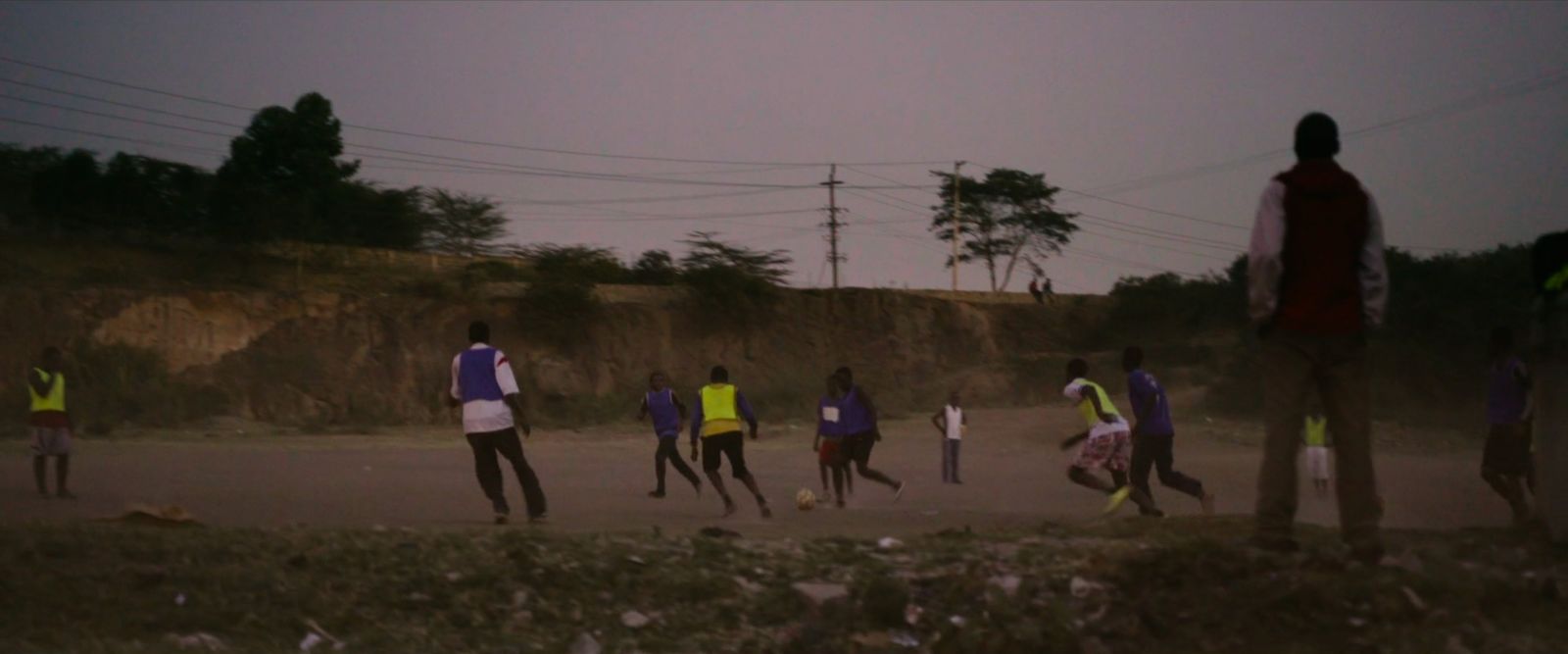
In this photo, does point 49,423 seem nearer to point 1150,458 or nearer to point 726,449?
point 726,449

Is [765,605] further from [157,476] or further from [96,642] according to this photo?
[157,476]

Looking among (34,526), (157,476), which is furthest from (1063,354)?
(34,526)

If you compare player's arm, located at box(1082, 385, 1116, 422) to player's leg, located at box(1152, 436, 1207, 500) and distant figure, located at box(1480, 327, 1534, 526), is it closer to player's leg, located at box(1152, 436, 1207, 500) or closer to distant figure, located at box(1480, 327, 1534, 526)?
player's leg, located at box(1152, 436, 1207, 500)

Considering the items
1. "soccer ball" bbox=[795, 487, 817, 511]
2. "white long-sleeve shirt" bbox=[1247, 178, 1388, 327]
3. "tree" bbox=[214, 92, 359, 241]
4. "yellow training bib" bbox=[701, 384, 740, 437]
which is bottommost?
"soccer ball" bbox=[795, 487, 817, 511]

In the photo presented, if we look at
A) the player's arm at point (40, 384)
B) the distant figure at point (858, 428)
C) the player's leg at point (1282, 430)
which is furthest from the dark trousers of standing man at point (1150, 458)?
the player's arm at point (40, 384)

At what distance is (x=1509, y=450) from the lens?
39.3ft

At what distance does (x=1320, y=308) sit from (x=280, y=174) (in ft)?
149

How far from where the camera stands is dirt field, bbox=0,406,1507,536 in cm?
1422

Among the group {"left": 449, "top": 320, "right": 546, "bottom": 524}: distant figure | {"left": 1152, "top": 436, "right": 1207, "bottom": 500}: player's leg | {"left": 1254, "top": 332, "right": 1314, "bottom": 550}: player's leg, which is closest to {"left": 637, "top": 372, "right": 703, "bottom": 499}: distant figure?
{"left": 449, "top": 320, "right": 546, "bottom": 524}: distant figure

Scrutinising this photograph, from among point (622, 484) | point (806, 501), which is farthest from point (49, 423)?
point (806, 501)

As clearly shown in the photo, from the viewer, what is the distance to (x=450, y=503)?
53.2 ft

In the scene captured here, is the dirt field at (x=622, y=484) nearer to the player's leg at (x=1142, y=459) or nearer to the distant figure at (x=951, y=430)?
the distant figure at (x=951, y=430)

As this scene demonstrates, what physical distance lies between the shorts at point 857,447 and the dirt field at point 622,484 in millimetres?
667

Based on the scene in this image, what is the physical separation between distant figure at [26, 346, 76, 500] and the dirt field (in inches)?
11.8
